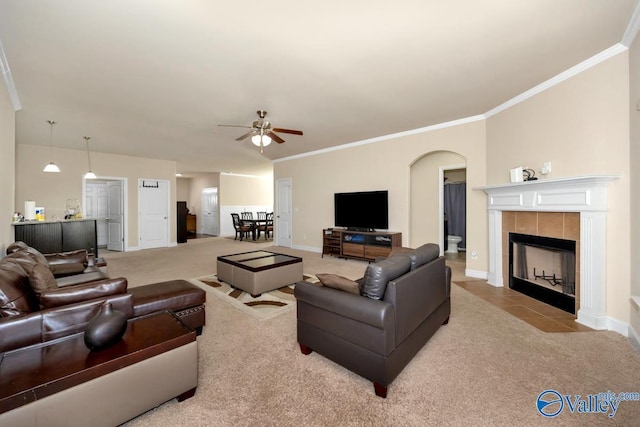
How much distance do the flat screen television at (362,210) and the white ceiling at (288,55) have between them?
66.3 inches

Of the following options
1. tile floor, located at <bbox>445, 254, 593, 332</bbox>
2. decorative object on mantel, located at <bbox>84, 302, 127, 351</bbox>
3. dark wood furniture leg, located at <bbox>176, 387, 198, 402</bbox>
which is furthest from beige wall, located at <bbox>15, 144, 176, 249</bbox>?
tile floor, located at <bbox>445, 254, 593, 332</bbox>

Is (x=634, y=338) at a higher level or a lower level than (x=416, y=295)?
lower

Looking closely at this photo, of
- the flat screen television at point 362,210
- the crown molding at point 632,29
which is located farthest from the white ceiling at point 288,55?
the flat screen television at point 362,210

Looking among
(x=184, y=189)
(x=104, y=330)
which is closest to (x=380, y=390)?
(x=104, y=330)

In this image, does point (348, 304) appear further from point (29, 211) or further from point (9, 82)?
point (29, 211)

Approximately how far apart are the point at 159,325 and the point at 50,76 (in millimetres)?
3259

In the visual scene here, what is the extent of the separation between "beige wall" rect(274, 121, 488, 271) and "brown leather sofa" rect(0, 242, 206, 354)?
169 inches

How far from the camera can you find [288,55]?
2705 mm

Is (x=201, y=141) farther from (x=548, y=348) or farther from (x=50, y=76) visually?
(x=548, y=348)

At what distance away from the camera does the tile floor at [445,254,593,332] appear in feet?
9.09

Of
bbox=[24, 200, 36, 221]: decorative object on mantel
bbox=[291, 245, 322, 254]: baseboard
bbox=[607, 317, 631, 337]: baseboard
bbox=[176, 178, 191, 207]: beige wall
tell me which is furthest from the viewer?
bbox=[176, 178, 191, 207]: beige wall

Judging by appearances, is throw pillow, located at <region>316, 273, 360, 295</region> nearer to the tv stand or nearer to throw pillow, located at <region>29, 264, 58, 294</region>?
throw pillow, located at <region>29, 264, 58, 294</region>

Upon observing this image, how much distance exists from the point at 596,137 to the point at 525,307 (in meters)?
2.00

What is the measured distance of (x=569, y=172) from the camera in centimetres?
309
